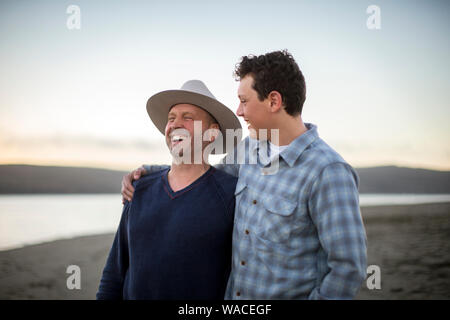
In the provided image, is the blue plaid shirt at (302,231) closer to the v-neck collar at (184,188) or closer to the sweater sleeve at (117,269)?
the v-neck collar at (184,188)

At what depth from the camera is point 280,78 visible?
7.49 ft

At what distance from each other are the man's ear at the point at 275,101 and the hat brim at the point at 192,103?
49 cm

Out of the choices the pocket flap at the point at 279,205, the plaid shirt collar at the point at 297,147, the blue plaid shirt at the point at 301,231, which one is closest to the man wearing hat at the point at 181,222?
the blue plaid shirt at the point at 301,231

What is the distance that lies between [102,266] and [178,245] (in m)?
7.78

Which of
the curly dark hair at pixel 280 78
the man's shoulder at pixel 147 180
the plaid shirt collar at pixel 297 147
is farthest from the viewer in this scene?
the man's shoulder at pixel 147 180

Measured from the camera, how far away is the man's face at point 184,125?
242cm

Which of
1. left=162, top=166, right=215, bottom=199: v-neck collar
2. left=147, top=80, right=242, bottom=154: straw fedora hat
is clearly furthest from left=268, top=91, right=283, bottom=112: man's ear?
left=162, top=166, right=215, bottom=199: v-neck collar

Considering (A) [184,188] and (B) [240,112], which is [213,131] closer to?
(B) [240,112]

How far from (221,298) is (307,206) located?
934 millimetres

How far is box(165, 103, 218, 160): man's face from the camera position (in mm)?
2420

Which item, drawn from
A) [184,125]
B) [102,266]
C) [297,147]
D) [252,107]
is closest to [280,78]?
[252,107]
